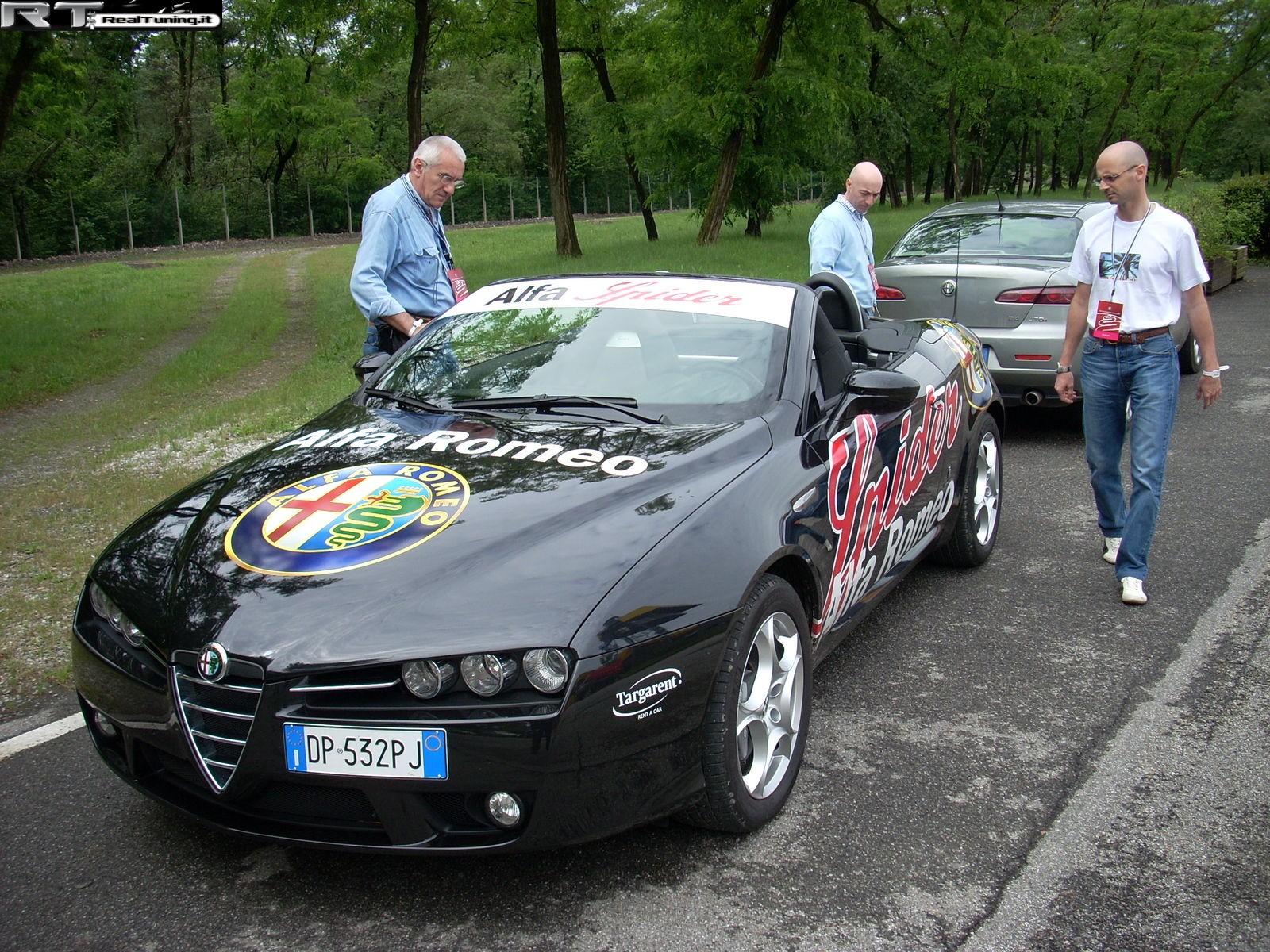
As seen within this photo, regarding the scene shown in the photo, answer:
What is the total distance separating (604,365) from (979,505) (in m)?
2.33

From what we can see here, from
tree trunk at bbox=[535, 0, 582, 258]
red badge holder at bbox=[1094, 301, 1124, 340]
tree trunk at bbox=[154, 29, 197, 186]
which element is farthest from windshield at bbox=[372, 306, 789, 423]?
tree trunk at bbox=[154, 29, 197, 186]

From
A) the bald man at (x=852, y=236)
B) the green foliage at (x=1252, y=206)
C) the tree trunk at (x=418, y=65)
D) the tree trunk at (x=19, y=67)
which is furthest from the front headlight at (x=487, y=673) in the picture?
the green foliage at (x=1252, y=206)

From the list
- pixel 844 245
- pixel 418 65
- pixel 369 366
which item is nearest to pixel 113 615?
pixel 369 366

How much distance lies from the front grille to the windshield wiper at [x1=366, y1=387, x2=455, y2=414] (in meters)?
1.51

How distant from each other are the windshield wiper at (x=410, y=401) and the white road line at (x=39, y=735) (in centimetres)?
144

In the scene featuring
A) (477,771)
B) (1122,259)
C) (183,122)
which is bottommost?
(477,771)

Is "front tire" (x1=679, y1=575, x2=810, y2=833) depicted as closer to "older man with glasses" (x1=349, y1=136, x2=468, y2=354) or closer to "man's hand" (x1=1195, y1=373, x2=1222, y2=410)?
"man's hand" (x1=1195, y1=373, x2=1222, y2=410)

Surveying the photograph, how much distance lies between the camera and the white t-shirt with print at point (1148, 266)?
4980mm

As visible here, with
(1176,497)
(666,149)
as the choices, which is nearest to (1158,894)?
(1176,497)

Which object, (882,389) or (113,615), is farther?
(882,389)

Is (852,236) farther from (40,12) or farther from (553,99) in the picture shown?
(553,99)

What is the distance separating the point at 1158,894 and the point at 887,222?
31.2 m

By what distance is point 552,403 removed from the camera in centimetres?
396

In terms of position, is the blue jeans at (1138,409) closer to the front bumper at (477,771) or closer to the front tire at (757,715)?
the front tire at (757,715)
